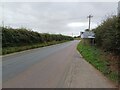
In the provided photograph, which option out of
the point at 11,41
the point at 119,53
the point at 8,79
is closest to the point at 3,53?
the point at 11,41

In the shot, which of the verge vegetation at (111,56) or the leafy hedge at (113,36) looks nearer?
the verge vegetation at (111,56)

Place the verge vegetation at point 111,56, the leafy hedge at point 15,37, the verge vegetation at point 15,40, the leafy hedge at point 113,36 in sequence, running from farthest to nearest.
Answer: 1. the leafy hedge at point 15,37
2. the verge vegetation at point 15,40
3. the leafy hedge at point 113,36
4. the verge vegetation at point 111,56

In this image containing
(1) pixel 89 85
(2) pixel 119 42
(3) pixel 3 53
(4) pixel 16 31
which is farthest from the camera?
(4) pixel 16 31

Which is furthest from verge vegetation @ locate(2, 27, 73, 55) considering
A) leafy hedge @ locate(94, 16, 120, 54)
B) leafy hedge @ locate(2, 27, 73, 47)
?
leafy hedge @ locate(94, 16, 120, 54)

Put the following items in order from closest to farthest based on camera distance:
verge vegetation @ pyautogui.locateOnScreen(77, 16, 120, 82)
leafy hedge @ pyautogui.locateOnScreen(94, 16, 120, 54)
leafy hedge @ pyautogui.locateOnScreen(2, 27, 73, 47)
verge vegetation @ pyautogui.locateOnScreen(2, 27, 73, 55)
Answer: verge vegetation @ pyautogui.locateOnScreen(77, 16, 120, 82), leafy hedge @ pyautogui.locateOnScreen(94, 16, 120, 54), verge vegetation @ pyautogui.locateOnScreen(2, 27, 73, 55), leafy hedge @ pyautogui.locateOnScreen(2, 27, 73, 47)

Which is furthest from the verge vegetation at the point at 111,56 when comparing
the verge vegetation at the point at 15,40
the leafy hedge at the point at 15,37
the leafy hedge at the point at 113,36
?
the leafy hedge at the point at 15,37

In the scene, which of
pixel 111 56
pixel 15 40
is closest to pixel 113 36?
pixel 111 56

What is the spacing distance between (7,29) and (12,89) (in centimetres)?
2731

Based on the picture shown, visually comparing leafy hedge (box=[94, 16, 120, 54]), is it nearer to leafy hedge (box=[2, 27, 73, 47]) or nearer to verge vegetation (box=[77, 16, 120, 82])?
verge vegetation (box=[77, 16, 120, 82])

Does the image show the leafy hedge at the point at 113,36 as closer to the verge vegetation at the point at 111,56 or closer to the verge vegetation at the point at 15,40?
the verge vegetation at the point at 111,56

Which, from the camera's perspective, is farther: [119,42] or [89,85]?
[119,42]

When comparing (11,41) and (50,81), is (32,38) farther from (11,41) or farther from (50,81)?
(50,81)

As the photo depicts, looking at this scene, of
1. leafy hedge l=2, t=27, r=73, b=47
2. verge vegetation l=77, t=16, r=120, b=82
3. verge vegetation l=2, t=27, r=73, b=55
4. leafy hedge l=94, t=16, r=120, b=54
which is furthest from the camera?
leafy hedge l=2, t=27, r=73, b=47

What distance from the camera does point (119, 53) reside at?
63.7 ft
